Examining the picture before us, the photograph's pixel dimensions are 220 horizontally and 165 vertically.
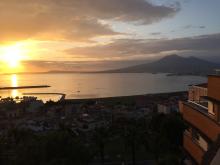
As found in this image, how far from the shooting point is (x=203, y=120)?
817cm

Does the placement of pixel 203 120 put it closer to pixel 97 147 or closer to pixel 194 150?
pixel 194 150

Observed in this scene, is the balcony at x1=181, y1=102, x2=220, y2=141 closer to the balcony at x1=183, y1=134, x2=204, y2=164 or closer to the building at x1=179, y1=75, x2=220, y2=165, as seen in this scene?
the building at x1=179, y1=75, x2=220, y2=165

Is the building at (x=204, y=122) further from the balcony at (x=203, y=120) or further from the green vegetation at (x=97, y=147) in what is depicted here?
the green vegetation at (x=97, y=147)

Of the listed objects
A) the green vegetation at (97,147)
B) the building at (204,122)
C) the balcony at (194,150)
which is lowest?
the green vegetation at (97,147)

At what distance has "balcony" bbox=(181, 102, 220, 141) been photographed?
7328 millimetres

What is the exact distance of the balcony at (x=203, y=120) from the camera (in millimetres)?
7328

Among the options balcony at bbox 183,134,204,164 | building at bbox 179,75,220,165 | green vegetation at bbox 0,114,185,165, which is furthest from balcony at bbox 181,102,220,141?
green vegetation at bbox 0,114,185,165

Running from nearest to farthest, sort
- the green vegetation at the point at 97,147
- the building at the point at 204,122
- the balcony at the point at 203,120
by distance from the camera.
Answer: the balcony at the point at 203,120 < the building at the point at 204,122 < the green vegetation at the point at 97,147

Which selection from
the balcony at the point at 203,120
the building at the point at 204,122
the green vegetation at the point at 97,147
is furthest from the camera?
the green vegetation at the point at 97,147

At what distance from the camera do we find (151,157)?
1833cm

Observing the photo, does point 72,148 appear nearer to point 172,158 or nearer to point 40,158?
point 40,158

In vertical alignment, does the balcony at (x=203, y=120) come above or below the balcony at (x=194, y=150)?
above

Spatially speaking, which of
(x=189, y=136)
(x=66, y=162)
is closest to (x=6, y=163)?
(x=66, y=162)

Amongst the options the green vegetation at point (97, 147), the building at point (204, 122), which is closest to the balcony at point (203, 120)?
the building at point (204, 122)
